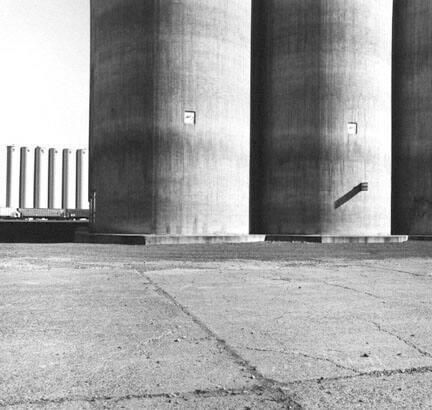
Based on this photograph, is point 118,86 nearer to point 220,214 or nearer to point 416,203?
point 220,214

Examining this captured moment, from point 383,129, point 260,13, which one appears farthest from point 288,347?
point 260,13

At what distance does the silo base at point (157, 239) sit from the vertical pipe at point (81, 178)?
47012mm

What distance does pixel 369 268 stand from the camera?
1042cm

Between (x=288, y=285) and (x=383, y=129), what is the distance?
17733mm

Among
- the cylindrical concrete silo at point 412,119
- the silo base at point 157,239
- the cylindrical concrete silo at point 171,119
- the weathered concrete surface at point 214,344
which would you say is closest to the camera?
the weathered concrete surface at point 214,344

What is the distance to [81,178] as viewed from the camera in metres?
66.8

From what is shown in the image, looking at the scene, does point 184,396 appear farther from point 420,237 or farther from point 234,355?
point 420,237

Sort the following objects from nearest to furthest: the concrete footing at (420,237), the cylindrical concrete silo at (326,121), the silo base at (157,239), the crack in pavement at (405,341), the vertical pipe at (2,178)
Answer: the crack in pavement at (405,341)
the silo base at (157,239)
the cylindrical concrete silo at (326,121)
the concrete footing at (420,237)
the vertical pipe at (2,178)

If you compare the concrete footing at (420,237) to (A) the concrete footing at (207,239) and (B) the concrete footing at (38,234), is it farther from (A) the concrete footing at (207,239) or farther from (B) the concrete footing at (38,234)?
(B) the concrete footing at (38,234)

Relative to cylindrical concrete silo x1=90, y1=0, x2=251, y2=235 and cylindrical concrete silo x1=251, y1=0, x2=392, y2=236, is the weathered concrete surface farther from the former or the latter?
cylindrical concrete silo x1=251, y1=0, x2=392, y2=236

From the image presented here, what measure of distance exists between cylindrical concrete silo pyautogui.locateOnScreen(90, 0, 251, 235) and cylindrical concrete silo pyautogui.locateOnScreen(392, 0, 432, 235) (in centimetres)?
971

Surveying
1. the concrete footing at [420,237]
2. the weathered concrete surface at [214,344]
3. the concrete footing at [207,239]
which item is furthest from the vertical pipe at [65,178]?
the weathered concrete surface at [214,344]

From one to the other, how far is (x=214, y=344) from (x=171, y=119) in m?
16.3

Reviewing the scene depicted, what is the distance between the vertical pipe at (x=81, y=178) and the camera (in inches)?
2611
